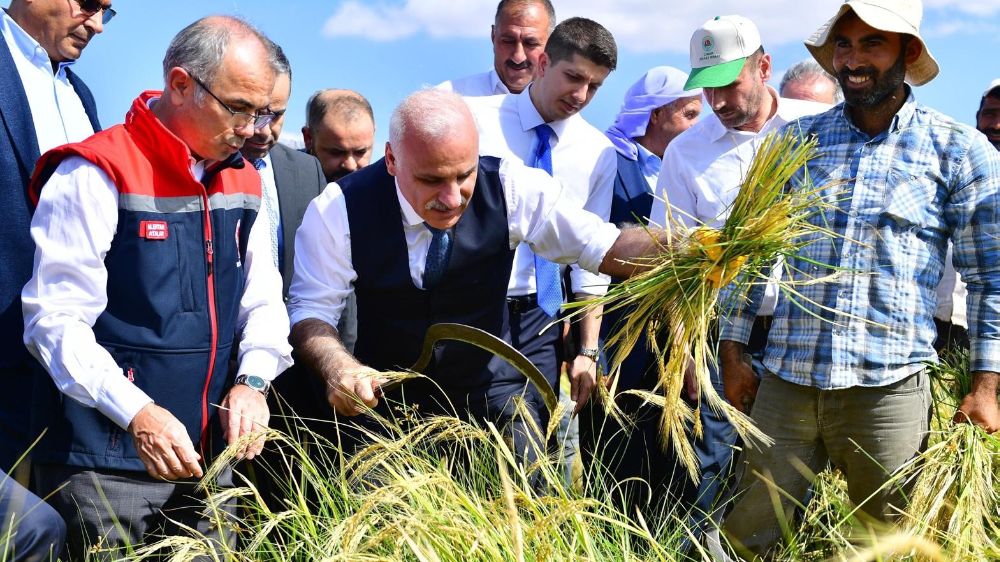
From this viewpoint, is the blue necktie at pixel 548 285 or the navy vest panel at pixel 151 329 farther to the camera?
the blue necktie at pixel 548 285

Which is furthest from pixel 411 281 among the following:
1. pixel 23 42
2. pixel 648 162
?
pixel 648 162

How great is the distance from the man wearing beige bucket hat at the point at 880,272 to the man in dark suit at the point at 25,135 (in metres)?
2.33

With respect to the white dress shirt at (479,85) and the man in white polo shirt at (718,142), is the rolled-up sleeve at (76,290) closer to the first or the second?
the man in white polo shirt at (718,142)

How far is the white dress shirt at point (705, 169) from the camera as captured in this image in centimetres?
441

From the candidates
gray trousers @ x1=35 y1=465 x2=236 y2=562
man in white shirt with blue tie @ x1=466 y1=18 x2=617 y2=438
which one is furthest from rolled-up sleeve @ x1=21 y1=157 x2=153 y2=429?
man in white shirt with blue tie @ x1=466 y1=18 x2=617 y2=438

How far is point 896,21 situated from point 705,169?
101 cm

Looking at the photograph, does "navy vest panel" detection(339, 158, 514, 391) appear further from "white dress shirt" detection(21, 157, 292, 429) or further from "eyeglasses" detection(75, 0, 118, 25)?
"eyeglasses" detection(75, 0, 118, 25)

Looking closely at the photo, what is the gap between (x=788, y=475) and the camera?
12.6 feet

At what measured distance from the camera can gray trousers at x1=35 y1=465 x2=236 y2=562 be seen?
299cm

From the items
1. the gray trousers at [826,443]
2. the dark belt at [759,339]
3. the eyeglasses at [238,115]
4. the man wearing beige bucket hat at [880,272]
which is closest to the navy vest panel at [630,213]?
the dark belt at [759,339]

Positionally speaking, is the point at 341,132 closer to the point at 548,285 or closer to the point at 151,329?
the point at 548,285

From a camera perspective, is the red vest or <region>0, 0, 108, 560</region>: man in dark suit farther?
the red vest

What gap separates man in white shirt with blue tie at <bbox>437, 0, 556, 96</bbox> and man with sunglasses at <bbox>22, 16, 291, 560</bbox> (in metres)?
2.48

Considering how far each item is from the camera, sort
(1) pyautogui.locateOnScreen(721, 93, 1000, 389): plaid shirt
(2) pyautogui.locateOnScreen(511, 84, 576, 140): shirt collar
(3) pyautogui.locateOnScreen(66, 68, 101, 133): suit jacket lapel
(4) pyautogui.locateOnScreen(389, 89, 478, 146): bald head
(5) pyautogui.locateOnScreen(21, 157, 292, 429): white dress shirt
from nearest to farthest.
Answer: (5) pyautogui.locateOnScreen(21, 157, 292, 429): white dress shirt < (4) pyautogui.locateOnScreen(389, 89, 478, 146): bald head < (1) pyautogui.locateOnScreen(721, 93, 1000, 389): plaid shirt < (3) pyautogui.locateOnScreen(66, 68, 101, 133): suit jacket lapel < (2) pyautogui.locateOnScreen(511, 84, 576, 140): shirt collar
